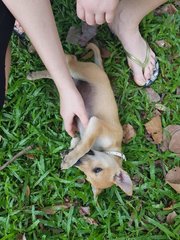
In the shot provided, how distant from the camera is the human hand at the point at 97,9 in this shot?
2285mm

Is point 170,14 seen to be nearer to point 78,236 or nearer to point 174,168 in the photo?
point 174,168

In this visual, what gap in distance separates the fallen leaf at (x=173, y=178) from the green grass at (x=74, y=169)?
0.11 ft

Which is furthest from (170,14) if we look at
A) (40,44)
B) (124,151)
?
(40,44)

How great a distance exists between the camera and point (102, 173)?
2.66 meters

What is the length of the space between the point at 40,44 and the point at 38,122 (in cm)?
79

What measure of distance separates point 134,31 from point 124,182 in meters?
1.03

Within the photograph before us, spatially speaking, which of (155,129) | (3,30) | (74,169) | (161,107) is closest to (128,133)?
(155,129)

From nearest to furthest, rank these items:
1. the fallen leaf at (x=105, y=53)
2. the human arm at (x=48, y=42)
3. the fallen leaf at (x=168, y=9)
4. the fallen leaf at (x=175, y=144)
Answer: the human arm at (x=48, y=42) → the fallen leaf at (x=175, y=144) → the fallen leaf at (x=105, y=53) → the fallen leaf at (x=168, y=9)

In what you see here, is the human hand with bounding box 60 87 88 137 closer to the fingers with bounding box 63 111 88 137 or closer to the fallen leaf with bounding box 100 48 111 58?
the fingers with bounding box 63 111 88 137

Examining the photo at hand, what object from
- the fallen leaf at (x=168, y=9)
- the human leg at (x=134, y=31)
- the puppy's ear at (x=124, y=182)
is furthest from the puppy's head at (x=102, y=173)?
the fallen leaf at (x=168, y=9)

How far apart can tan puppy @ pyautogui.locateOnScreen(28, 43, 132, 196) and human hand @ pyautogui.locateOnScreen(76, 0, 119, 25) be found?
→ 1.86ft

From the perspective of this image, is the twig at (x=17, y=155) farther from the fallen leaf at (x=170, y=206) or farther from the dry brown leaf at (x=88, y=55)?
the fallen leaf at (x=170, y=206)

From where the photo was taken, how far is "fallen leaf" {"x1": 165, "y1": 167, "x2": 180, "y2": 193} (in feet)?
9.39

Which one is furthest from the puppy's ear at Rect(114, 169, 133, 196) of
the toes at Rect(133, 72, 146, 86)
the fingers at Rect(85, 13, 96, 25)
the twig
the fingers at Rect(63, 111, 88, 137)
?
the fingers at Rect(85, 13, 96, 25)
